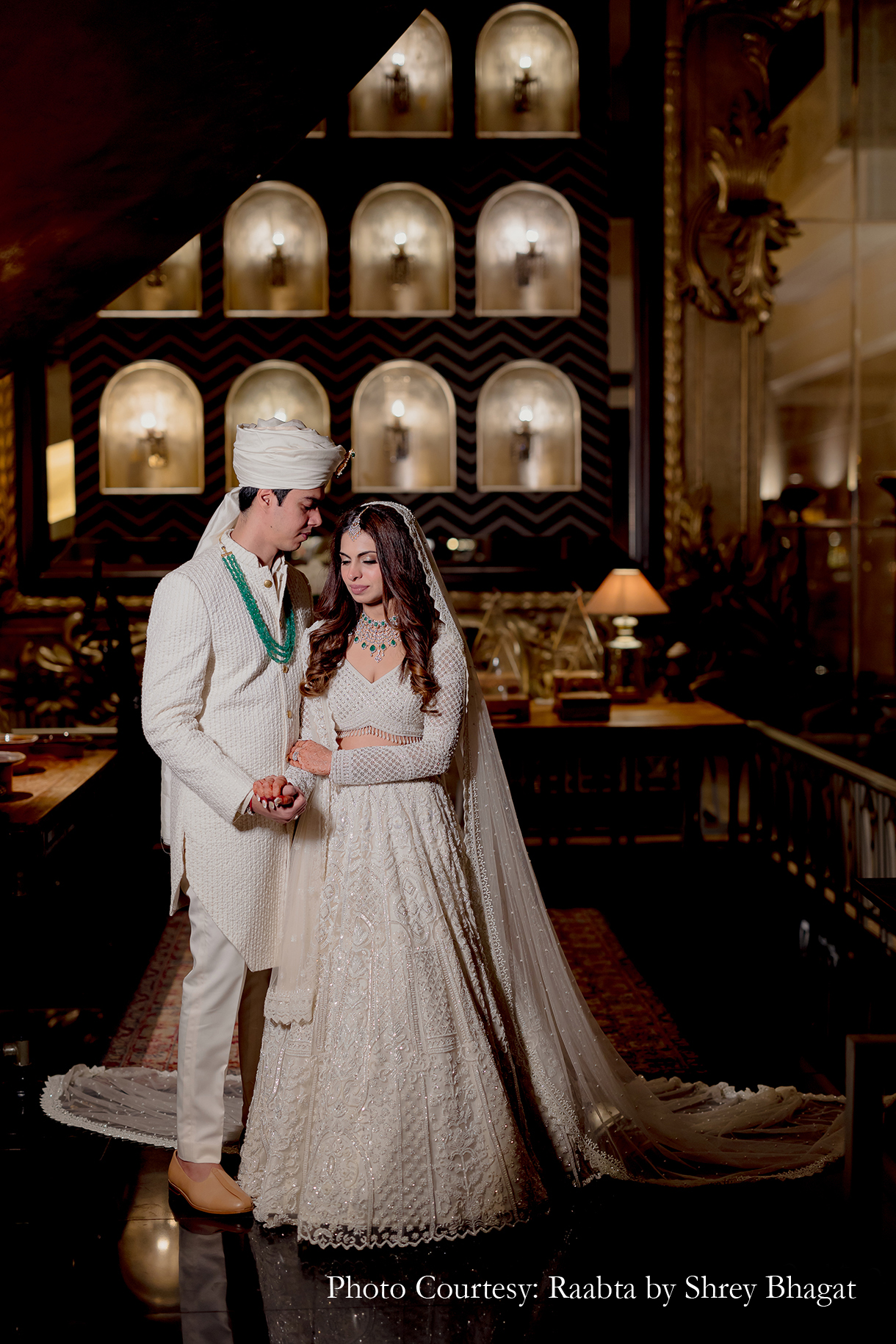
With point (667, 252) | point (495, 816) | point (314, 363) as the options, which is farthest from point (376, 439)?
point (495, 816)

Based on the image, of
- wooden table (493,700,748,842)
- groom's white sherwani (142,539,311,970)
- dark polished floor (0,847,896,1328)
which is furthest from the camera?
wooden table (493,700,748,842)

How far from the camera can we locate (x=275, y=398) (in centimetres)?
595

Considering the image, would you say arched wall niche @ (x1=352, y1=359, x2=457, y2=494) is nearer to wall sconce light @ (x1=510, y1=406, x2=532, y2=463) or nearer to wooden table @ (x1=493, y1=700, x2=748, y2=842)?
wall sconce light @ (x1=510, y1=406, x2=532, y2=463)

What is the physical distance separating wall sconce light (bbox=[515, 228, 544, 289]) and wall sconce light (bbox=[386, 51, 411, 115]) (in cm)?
88

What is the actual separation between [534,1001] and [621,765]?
3596 millimetres

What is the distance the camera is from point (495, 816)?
263 centimetres

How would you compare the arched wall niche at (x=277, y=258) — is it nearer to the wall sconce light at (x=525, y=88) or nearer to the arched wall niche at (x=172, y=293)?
the arched wall niche at (x=172, y=293)

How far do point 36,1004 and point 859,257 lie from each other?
561 cm

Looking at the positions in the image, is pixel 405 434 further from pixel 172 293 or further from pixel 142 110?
pixel 142 110

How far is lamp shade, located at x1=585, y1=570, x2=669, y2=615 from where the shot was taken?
5.32 meters

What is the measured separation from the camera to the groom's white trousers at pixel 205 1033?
2498 mm

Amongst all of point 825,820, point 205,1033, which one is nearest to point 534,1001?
point 205,1033

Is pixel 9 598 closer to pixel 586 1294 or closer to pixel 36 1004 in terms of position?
pixel 36 1004

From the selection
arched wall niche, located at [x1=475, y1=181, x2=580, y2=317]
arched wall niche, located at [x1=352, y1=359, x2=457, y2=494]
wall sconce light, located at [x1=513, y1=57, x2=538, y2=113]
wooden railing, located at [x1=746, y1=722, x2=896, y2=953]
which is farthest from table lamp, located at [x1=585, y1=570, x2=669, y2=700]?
wall sconce light, located at [x1=513, y1=57, x2=538, y2=113]
